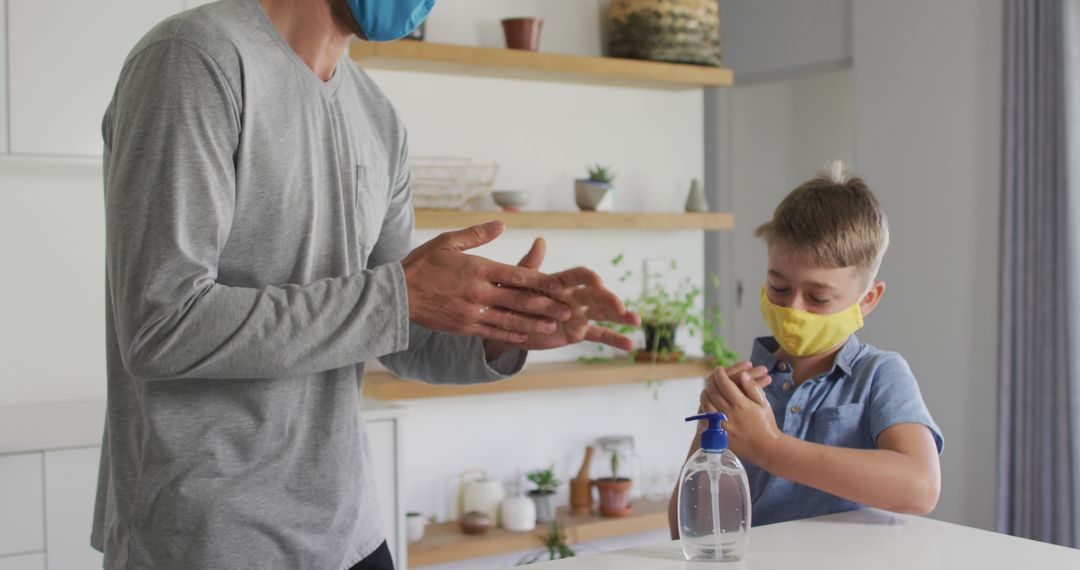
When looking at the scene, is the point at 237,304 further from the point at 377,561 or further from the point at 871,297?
the point at 871,297

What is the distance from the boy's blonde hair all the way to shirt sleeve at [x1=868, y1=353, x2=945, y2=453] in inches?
6.7

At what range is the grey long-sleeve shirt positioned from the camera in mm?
1116

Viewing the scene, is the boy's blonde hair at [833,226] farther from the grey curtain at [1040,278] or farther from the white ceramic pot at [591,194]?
the grey curtain at [1040,278]

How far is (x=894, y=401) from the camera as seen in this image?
1601mm

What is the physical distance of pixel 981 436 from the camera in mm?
4180

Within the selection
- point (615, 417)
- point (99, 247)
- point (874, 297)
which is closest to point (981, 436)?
point (615, 417)

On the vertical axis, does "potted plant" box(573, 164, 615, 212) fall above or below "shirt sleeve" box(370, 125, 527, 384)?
above

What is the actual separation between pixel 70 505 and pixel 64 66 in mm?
1072

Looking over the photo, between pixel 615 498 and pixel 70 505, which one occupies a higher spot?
pixel 70 505

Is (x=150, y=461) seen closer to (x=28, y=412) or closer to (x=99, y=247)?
(x=28, y=412)

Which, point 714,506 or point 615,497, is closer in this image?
point 714,506

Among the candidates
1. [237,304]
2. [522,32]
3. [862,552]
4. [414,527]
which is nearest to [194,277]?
[237,304]

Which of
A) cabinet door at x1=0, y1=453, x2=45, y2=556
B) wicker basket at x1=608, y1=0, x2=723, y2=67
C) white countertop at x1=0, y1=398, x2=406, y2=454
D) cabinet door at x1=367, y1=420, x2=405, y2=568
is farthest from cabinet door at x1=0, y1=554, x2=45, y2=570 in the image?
wicker basket at x1=608, y1=0, x2=723, y2=67

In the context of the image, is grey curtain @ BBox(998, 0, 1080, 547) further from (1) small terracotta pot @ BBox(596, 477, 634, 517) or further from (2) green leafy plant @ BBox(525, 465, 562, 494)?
(2) green leafy plant @ BBox(525, 465, 562, 494)
